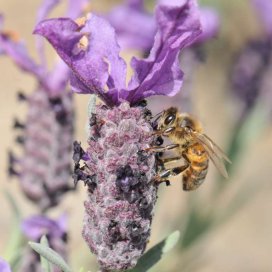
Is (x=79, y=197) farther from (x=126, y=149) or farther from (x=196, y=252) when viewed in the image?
(x=126, y=149)

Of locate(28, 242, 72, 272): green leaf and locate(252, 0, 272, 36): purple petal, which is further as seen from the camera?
locate(252, 0, 272, 36): purple petal

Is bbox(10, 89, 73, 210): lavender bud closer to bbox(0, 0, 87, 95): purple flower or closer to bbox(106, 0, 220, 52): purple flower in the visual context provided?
bbox(0, 0, 87, 95): purple flower

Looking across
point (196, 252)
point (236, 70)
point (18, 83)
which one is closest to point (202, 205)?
point (196, 252)

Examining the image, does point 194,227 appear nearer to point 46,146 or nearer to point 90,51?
point 46,146

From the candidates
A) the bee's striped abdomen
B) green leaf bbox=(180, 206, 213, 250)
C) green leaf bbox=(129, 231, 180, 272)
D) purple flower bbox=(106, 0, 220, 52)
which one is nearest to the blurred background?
green leaf bbox=(180, 206, 213, 250)

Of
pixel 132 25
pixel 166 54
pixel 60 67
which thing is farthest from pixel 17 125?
pixel 166 54

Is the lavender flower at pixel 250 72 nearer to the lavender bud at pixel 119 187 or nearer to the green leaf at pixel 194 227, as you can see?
the green leaf at pixel 194 227

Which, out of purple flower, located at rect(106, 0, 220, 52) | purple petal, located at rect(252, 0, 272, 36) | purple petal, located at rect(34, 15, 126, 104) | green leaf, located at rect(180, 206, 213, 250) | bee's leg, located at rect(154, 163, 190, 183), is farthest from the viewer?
purple petal, located at rect(252, 0, 272, 36)
